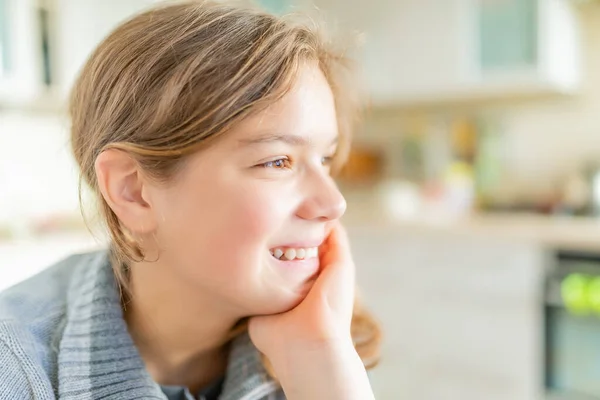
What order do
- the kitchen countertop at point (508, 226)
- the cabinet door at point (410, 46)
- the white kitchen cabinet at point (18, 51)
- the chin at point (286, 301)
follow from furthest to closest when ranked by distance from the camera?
the cabinet door at point (410, 46)
the white kitchen cabinet at point (18, 51)
the kitchen countertop at point (508, 226)
the chin at point (286, 301)

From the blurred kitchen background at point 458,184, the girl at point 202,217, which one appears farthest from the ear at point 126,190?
the blurred kitchen background at point 458,184

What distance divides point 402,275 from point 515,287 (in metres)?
0.49

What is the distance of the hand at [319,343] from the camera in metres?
0.74

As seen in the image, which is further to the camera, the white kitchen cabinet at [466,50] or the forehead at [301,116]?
the white kitchen cabinet at [466,50]

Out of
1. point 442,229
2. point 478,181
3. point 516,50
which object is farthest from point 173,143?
point 478,181

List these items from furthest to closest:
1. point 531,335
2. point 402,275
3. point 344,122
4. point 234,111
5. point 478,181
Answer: point 478,181 < point 402,275 < point 531,335 < point 344,122 < point 234,111

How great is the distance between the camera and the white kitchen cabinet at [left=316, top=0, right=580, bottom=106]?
237cm

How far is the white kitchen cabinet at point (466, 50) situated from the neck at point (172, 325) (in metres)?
1.63

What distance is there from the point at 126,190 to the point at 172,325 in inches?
8.3

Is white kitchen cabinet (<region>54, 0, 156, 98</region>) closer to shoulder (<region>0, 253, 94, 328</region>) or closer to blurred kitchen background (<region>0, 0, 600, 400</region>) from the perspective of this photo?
blurred kitchen background (<region>0, 0, 600, 400</region>)

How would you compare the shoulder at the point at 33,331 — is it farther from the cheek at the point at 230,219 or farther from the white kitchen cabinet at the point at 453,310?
the white kitchen cabinet at the point at 453,310

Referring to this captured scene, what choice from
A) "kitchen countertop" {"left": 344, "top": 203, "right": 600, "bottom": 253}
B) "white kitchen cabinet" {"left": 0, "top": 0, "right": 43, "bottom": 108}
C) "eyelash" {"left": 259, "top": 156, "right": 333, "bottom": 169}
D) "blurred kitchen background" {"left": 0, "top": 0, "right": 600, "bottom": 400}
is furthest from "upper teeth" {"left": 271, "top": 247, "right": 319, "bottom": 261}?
"white kitchen cabinet" {"left": 0, "top": 0, "right": 43, "bottom": 108}

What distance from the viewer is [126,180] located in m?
0.77

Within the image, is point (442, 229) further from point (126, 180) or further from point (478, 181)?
point (126, 180)
